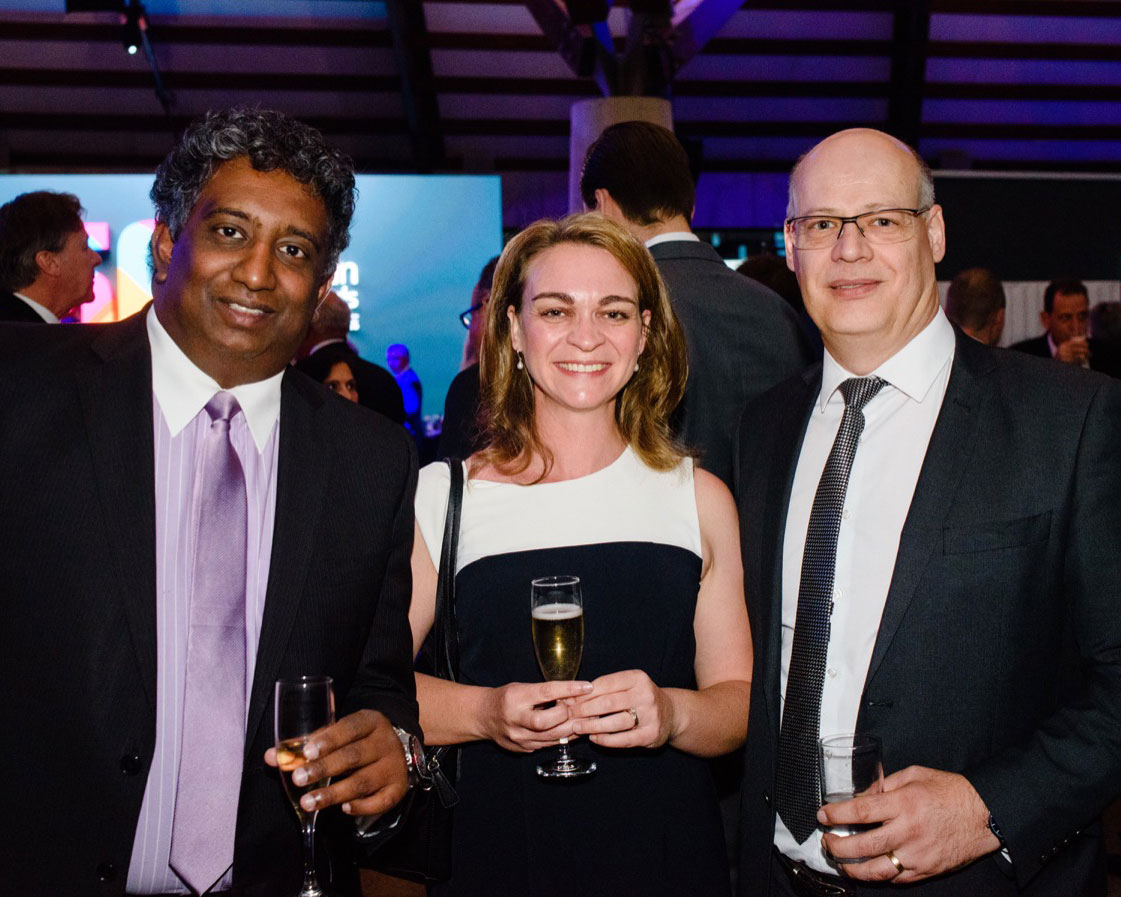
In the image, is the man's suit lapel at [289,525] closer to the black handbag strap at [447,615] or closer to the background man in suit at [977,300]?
the black handbag strap at [447,615]

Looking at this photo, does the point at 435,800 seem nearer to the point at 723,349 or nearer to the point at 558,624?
the point at 558,624

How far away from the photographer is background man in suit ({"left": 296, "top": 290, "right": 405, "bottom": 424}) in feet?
17.1

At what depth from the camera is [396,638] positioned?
193cm

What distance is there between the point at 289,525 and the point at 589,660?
670 mm

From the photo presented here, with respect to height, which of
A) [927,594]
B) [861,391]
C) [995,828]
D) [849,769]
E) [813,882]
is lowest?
[813,882]

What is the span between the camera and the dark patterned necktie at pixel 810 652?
5.81 ft

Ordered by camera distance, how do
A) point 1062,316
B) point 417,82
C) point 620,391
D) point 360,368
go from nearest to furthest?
point 620,391, point 360,368, point 1062,316, point 417,82

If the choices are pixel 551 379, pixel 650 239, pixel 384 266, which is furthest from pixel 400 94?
pixel 551 379

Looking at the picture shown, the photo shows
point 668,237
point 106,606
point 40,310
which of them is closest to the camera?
point 106,606

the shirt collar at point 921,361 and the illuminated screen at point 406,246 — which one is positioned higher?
the illuminated screen at point 406,246

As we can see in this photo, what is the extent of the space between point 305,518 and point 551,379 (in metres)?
0.62

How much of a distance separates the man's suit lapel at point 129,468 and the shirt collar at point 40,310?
2578 millimetres

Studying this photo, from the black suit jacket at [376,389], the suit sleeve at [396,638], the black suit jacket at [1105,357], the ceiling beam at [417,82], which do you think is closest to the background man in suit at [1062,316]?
the black suit jacket at [1105,357]

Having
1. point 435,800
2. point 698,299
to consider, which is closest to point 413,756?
point 435,800
